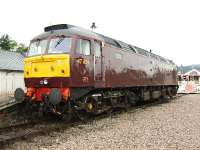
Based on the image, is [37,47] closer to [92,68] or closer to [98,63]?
[92,68]

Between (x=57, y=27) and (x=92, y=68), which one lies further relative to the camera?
(x=57, y=27)

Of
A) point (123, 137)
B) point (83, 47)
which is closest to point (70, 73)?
point (83, 47)

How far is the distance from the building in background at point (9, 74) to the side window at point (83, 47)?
18.3 m

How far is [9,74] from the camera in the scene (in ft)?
102

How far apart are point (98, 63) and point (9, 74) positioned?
20.3 meters

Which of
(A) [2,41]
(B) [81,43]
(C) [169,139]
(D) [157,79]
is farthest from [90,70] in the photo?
(A) [2,41]

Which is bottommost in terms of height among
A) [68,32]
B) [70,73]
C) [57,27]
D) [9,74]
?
[70,73]

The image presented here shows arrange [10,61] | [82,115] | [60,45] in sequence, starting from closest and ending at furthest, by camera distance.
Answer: [60,45] < [82,115] < [10,61]

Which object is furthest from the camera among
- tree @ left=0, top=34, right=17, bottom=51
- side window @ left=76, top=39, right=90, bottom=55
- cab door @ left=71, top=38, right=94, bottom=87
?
tree @ left=0, top=34, right=17, bottom=51

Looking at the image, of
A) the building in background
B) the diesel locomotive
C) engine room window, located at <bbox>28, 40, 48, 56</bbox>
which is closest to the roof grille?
the diesel locomotive

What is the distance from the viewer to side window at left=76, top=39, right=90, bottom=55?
451 inches

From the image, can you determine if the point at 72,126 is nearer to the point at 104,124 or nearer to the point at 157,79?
the point at 104,124

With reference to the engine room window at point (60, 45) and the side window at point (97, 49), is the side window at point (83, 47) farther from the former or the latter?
the side window at point (97, 49)

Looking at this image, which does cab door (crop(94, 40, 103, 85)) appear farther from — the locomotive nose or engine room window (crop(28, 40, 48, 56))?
engine room window (crop(28, 40, 48, 56))
